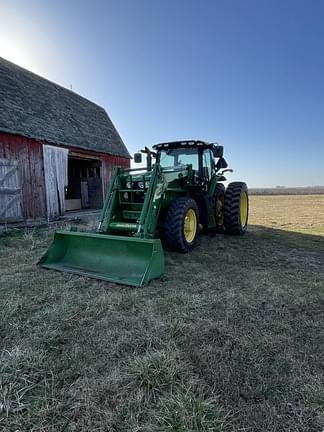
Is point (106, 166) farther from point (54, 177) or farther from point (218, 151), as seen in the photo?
point (218, 151)

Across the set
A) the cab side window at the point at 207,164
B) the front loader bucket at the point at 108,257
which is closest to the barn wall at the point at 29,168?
the front loader bucket at the point at 108,257

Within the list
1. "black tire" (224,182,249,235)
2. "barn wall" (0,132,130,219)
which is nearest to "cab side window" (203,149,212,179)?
"black tire" (224,182,249,235)

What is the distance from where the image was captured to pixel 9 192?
8711mm

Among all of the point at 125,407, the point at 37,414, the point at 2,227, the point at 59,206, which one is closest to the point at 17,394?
the point at 37,414

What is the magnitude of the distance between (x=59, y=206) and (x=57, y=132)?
2884mm

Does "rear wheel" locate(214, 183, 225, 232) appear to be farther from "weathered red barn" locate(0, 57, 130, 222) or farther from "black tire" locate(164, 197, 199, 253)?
"weathered red barn" locate(0, 57, 130, 222)

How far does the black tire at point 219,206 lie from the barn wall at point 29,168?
642 cm

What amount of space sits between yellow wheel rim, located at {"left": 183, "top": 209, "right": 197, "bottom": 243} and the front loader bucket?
1.61 metres

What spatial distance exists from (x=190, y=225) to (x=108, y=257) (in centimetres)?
195

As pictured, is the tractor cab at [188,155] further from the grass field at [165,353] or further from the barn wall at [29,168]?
the barn wall at [29,168]

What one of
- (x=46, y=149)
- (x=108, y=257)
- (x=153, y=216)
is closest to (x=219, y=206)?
(x=153, y=216)

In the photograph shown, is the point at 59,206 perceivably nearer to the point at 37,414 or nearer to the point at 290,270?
the point at 290,270

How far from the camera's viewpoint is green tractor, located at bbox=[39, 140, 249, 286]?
3934mm

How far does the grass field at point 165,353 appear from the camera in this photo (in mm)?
1601
